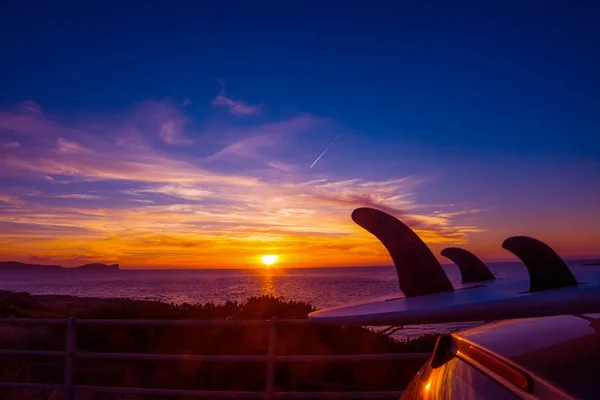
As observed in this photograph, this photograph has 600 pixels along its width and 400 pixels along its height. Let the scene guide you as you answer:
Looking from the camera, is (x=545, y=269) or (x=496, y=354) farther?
(x=545, y=269)

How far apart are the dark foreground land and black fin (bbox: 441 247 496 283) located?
6671 millimetres

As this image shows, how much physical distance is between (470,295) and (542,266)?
0.35 metres

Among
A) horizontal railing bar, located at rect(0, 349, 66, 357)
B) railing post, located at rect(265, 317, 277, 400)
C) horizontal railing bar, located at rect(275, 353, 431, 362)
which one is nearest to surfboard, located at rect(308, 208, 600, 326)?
horizontal railing bar, located at rect(275, 353, 431, 362)

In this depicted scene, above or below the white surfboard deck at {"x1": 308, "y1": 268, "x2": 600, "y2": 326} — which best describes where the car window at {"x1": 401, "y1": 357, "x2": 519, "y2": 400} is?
below

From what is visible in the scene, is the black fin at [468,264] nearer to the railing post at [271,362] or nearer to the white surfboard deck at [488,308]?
the white surfboard deck at [488,308]

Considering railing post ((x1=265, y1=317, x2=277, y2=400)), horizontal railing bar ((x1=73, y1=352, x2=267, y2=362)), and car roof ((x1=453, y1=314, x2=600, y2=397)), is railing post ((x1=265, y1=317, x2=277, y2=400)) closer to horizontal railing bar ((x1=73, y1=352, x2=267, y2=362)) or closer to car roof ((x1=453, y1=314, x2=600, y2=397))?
horizontal railing bar ((x1=73, y1=352, x2=267, y2=362))

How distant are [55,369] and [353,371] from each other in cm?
705

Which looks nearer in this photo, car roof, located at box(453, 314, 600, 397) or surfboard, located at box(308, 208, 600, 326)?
car roof, located at box(453, 314, 600, 397)

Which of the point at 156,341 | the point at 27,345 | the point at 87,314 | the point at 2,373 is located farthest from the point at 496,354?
the point at 87,314

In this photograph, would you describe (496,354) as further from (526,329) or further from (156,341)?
(156,341)

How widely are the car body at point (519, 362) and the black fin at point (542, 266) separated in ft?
0.52

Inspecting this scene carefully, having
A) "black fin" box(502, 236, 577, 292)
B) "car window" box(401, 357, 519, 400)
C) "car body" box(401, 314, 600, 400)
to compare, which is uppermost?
"black fin" box(502, 236, 577, 292)

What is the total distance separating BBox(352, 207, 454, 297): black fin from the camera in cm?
242

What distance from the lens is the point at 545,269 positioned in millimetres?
2045
